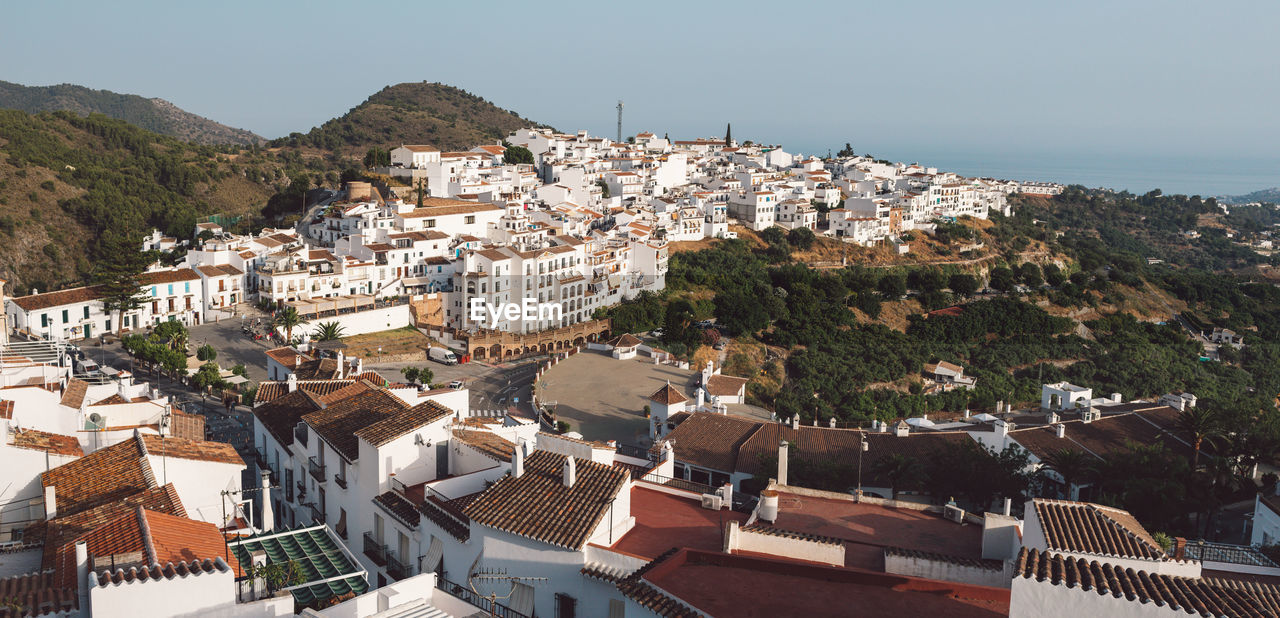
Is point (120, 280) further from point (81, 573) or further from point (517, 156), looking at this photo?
point (517, 156)

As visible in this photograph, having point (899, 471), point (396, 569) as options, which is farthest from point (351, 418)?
point (899, 471)

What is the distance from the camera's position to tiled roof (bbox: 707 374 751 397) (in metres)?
32.8

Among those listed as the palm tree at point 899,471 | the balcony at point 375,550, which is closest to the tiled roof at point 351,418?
the balcony at point 375,550

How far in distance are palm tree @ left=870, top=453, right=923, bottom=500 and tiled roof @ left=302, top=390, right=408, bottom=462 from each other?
11.3 m

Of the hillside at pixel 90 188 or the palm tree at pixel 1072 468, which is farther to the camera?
the hillside at pixel 90 188

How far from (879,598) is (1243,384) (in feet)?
152

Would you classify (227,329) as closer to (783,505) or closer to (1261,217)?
(783,505)

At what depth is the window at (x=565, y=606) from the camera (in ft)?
31.0

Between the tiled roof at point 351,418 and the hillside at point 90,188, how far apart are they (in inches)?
1603

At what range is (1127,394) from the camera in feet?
139

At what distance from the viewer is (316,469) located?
14445 mm

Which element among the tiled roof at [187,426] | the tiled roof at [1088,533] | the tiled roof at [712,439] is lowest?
the tiled roof at [712,439]

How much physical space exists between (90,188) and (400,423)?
5565cm

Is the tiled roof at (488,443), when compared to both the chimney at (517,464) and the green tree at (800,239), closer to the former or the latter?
the chimney at (517,464)
